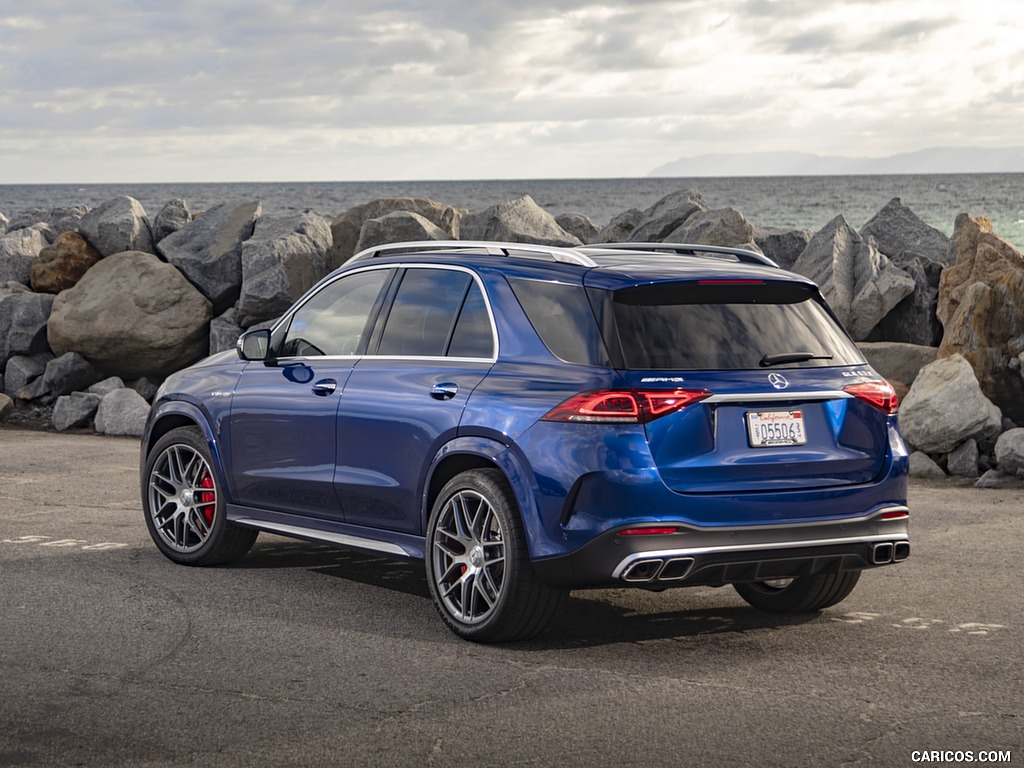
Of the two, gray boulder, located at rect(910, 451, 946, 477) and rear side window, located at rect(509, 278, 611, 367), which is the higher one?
rear side window, located at rect(509, 278, 611, 367)

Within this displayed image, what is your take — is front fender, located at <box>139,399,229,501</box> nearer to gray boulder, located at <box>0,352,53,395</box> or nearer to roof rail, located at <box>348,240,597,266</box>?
roof rail, located at <box>348,240,597,266</box>

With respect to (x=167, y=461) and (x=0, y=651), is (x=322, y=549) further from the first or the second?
(x=0, y=651)

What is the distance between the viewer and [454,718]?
18.2 ft

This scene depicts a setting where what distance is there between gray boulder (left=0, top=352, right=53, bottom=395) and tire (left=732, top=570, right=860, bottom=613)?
1304 cm

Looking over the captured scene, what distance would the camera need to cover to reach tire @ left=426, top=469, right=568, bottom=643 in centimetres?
647

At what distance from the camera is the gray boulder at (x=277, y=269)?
17.7 m

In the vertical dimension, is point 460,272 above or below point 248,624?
above

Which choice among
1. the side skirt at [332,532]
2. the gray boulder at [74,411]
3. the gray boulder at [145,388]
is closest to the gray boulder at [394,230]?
the gray boulder at [145,388]

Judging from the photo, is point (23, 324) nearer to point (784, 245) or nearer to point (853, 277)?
point (784, 245)

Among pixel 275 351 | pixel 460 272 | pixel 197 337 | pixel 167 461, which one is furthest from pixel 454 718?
pixel 197 337

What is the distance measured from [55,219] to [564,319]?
20767 mm

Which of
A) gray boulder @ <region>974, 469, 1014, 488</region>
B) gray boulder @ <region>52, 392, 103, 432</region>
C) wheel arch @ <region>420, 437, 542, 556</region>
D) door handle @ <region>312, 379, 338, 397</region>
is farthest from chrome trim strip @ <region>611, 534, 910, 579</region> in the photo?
gray boulder @ <region>52, 392, 103, 432</region>

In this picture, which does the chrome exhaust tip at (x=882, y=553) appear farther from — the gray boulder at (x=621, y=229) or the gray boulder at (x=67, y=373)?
the gray boulder at (x=621, y=229)

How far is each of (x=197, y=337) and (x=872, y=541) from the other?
42.4 feet
